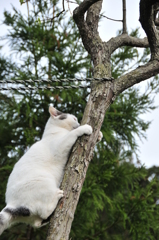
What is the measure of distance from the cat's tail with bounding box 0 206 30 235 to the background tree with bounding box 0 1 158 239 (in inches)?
117

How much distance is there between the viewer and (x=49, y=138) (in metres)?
3.26

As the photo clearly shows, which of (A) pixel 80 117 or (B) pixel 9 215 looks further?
(A) pixel 80 117

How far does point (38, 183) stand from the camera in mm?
2621

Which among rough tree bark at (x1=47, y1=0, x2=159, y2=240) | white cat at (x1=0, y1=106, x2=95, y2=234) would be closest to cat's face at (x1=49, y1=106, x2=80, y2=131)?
white cat at (x1=0, y1=106, x2=95, y2=234)

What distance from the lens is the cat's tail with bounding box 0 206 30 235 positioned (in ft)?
7.86

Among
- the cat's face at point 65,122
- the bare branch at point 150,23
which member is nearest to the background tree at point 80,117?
the cat's face at point 65,122

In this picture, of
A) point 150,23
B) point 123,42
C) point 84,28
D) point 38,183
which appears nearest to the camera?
point 38,183

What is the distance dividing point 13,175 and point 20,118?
3727 mm

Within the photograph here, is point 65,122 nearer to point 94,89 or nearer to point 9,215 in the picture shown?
point 94,89

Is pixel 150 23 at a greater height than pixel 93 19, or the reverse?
pixel 93 19

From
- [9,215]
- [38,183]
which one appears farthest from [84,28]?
[9,215]

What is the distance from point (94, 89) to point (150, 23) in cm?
78

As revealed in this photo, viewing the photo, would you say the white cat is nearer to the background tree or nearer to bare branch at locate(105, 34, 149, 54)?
bare branch at locate(105, 34, 149, 54)

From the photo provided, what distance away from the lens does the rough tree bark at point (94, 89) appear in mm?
2229
